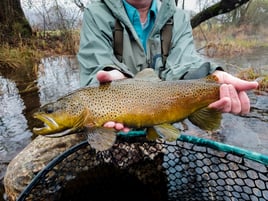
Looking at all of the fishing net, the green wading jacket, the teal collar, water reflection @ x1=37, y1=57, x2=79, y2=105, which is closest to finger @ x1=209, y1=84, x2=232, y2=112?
the green wading jacket

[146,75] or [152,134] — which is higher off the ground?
[146,75]

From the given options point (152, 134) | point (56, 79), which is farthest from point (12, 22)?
point (152, 134)

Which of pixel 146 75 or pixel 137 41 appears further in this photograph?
pixel 137 41

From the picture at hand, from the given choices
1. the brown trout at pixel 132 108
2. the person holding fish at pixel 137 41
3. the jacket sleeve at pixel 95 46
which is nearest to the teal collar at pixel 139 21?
the person holding fish at pixel 137 41

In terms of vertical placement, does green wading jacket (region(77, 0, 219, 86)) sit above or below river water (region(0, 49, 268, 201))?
above

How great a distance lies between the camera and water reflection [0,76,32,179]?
126 inches

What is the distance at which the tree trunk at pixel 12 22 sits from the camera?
9633mm

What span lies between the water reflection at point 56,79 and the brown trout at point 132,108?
3.45 metres

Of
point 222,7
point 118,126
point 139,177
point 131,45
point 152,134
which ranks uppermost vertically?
point 222,7

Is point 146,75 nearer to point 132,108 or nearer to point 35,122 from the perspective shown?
point 132,108

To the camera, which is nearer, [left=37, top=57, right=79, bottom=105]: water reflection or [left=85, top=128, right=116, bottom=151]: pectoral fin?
[left=85, top=128, right=116, bottom=151]: pectoral fin

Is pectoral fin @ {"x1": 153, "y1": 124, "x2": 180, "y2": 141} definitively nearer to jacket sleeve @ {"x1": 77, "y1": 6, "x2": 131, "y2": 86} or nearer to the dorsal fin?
the dorsal fin

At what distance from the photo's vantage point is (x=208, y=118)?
1.77m

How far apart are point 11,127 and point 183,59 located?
2628mm
